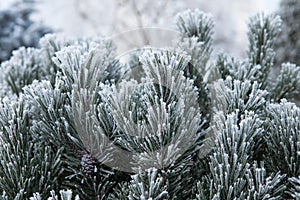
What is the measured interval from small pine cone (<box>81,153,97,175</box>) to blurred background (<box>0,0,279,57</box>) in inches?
165

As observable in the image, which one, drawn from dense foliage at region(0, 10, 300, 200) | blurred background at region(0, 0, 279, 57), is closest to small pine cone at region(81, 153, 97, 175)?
dense foliage at region(0, 10, 300, 200)

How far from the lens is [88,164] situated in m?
0.98

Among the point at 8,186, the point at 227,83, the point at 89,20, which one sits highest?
the point at 89,20

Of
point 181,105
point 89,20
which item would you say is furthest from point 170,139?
point 89,20

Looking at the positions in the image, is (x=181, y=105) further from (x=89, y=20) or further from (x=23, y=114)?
(x=89, y=20)

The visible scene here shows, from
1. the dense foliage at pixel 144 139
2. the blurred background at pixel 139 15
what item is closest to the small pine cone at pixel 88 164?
the dense foliage at pixel 144 139

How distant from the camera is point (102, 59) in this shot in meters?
1.04

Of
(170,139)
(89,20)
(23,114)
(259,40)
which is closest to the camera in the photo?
(170,139)

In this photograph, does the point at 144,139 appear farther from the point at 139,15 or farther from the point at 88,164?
the point at 139,15

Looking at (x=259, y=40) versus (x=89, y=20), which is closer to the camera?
(x=259, y=40)

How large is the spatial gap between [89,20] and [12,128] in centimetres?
669

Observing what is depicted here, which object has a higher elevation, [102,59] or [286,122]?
[102,59]

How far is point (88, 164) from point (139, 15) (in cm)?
576

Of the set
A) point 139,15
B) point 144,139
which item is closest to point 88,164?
point 144,139
